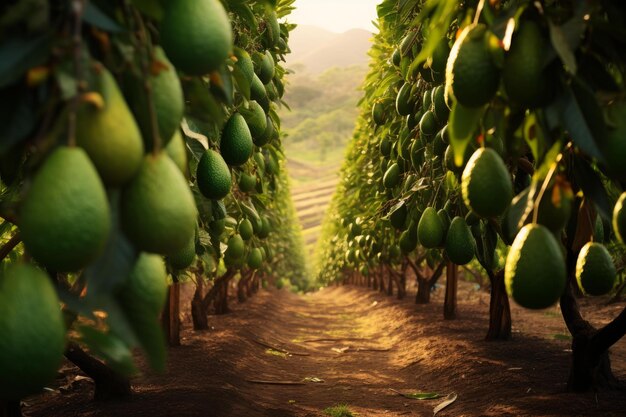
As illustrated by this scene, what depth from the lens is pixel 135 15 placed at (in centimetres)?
101

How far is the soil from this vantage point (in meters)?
4.74

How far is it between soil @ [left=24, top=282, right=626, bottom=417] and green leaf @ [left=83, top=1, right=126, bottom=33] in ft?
6.39

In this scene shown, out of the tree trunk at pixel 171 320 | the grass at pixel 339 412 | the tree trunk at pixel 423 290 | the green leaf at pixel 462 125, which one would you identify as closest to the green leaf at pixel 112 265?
the green leaf at pixel 462 125

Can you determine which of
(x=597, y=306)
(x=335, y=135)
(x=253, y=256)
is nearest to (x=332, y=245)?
(x=597, y=306)

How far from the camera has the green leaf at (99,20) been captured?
35.4 inches

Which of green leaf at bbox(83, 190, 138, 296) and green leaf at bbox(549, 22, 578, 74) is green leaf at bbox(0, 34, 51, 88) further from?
green leaf at bbox(549, 22, 578, 74)

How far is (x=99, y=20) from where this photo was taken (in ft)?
2.98

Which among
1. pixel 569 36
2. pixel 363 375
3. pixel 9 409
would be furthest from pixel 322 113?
pixel 569 36

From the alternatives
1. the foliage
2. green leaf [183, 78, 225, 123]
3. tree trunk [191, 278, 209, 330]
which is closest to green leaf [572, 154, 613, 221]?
green leaf [183, 78, 225, 123]

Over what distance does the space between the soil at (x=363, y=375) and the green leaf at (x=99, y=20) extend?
1947mm

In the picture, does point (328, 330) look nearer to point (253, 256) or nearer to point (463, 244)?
point (253, 256)

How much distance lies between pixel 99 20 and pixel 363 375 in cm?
702

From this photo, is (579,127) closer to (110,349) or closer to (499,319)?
(110,349)

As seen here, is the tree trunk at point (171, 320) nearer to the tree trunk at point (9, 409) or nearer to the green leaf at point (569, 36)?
the tree trunk at point (9, 409)
